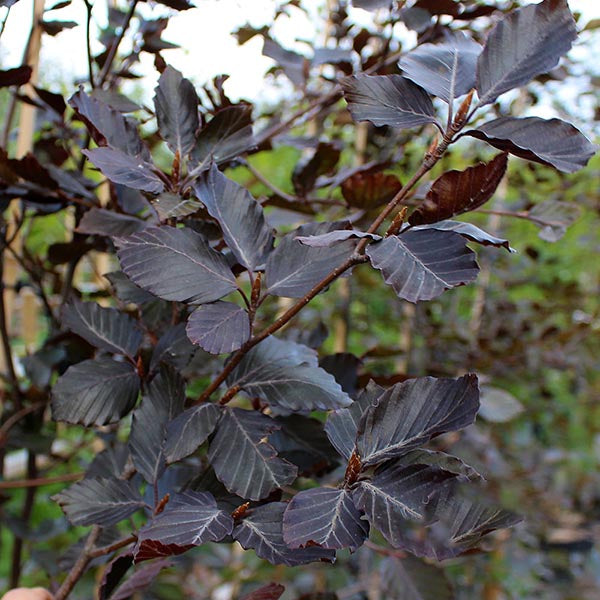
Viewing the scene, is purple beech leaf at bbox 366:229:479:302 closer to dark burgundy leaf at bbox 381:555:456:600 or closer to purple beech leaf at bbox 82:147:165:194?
purple beech leaf at bbox 82:147:165:194

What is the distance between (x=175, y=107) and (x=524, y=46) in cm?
28

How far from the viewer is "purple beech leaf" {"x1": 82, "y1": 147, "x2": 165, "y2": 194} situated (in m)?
0.46

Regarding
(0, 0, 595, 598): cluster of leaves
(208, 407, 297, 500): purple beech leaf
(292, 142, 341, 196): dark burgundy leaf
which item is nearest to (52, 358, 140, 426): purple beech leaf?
(0, 0, 595, 598): cluster of leaves

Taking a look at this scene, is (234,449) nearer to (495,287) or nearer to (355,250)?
(355,250)

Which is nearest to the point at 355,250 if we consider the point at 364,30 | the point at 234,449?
the point at 234,449

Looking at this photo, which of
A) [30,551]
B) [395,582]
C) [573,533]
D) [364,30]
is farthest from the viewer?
[573,533]

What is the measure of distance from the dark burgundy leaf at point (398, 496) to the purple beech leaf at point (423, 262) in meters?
0.11

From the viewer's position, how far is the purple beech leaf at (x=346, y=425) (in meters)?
0.41

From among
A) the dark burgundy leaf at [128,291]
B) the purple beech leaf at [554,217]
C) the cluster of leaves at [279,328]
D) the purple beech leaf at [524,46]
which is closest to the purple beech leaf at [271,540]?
the cluster of leaves at [279,328]

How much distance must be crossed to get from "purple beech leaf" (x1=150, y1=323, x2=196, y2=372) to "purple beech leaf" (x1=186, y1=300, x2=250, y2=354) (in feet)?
0.27

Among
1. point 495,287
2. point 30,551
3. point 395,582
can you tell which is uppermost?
point 395,582

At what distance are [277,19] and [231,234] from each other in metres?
0.68

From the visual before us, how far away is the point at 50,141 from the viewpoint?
2.96 ft

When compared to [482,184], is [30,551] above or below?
below
